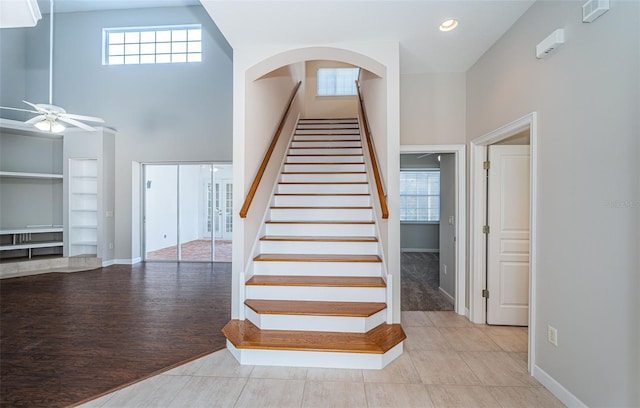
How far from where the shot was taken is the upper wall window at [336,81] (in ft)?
25.8

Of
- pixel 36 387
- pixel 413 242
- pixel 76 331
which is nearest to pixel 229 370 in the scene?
pixel 36 387

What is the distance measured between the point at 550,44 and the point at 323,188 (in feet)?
9.16

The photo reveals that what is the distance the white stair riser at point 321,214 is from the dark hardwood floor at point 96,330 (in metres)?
1.35

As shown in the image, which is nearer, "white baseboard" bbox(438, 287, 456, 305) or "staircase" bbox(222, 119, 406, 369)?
"staircase" bbox(222, 119, 406, 369)

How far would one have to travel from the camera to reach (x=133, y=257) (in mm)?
6484

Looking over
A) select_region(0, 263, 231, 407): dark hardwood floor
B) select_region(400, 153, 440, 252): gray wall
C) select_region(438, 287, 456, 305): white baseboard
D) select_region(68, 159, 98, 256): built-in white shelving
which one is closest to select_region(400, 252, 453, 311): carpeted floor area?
select_region(438, 287, 456, 305): white baseboard

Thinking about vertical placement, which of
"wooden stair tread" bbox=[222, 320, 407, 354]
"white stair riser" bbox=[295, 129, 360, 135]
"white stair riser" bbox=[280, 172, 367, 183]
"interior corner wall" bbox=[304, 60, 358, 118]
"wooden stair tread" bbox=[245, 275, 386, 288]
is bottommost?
A: "wooden stair tread" bbox=[222, 320, 407, 354]

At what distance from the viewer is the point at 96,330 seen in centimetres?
314

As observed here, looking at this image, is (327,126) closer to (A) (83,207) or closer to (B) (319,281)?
(B) (319,281)

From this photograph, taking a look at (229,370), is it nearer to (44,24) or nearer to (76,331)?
(76,331)

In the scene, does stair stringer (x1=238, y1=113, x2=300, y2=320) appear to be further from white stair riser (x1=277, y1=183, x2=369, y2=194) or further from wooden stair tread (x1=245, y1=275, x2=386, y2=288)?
white stair riser (x1=277, y1=183, x2=369, y2=194)

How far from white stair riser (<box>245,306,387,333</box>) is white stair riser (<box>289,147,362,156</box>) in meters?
2.96

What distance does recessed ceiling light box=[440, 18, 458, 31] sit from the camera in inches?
100

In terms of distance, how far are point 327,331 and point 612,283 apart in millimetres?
1937
